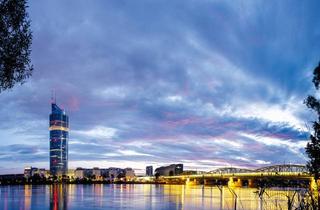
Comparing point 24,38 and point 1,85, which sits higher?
point 24,38

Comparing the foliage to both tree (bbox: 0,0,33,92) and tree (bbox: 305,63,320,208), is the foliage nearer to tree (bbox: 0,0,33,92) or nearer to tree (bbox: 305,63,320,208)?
tree (bbox: 305,63,320,208)

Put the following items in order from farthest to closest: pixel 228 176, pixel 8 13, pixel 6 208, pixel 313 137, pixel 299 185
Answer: pixel 228 176 → pixel 6 208 → pixel 313 137 → pixel 8 13 → pixel 299 185

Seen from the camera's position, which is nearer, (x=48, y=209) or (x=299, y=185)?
(x=299, y=185)

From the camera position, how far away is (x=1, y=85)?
784 inches

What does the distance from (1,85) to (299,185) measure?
14.0 meters

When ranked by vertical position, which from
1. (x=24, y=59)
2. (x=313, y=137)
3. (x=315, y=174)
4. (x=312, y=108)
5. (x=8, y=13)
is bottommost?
(x=315, y=174)

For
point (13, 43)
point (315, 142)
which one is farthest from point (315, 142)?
point (13, 43)

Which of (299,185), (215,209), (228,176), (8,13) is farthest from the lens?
(228,176)

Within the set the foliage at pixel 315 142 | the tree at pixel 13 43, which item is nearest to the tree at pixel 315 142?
the foliage at pixel 315 142

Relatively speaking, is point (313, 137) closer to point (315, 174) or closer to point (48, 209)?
point (315, 174)

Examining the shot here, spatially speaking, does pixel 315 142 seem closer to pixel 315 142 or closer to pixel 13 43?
pixel 315 142

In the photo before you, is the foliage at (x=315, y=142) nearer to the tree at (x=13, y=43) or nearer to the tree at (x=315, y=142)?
the tree at (x=315, y=142)

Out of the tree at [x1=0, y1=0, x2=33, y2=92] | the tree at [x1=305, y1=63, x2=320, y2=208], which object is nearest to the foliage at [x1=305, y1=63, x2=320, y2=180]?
the tree at [x1=305, y1=63, x2=320, y2=208]

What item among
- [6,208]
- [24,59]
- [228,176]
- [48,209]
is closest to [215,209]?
[48,209]
